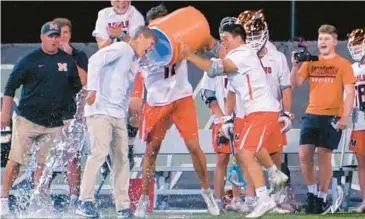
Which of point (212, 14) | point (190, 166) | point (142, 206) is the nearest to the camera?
point (142, 206)

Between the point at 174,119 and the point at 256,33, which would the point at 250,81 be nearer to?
the point at 174,119

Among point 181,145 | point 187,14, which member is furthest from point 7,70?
point 187,14

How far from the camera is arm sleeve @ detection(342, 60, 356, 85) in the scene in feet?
39.9

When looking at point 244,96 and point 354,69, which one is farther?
point 354,69

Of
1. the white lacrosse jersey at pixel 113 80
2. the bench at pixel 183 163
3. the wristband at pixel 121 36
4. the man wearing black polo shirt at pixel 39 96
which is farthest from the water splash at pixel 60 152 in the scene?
the wristband at pixel 121 36

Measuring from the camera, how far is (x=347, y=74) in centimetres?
1219

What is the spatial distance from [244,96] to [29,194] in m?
3.05

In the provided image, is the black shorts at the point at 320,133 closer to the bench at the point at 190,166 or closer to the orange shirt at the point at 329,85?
the orange shirt at the point at 329,85

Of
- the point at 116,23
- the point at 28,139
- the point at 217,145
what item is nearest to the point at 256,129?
the point at 217,145

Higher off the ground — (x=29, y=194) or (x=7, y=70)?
(x=7, y=70)

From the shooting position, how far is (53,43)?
1187cm

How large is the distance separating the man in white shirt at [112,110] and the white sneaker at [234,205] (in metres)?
1.50

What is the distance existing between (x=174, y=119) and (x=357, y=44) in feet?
7.93

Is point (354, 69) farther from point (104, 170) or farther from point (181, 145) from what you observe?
point (104, 170)
